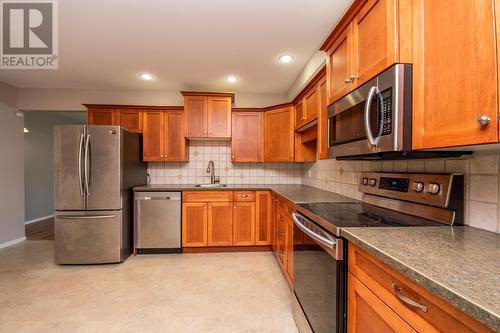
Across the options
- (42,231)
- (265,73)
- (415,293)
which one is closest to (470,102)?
(415,293)

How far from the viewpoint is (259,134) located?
3.59 m

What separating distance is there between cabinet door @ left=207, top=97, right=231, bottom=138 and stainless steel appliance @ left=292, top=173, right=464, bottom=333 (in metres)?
2.05

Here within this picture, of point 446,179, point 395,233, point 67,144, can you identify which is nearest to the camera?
point 395,233

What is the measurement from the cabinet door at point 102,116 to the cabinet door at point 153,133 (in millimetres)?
466

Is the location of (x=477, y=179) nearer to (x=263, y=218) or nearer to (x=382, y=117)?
(x=382, y=117)

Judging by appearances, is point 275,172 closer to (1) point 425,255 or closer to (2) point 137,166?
(2) point 137,166

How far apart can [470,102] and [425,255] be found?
0.52 metres

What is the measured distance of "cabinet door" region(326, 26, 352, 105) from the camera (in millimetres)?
1491

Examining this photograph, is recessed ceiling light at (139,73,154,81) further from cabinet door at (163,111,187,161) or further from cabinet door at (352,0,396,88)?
cabinet door at (352,0,396,88)

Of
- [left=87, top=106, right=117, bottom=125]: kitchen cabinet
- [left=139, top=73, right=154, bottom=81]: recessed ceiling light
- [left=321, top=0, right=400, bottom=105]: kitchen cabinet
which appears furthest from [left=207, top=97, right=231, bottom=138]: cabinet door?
[left=321, top=0, right=400, bottom=105]: kitchen cabinet

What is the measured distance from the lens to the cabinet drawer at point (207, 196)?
3.21 metres

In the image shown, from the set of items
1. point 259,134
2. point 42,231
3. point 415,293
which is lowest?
point 42,231

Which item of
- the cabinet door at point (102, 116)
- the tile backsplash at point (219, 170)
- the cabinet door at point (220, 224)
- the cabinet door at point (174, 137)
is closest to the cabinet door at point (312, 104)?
the tile backsplash at point (219, 170)

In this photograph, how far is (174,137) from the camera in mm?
3514
